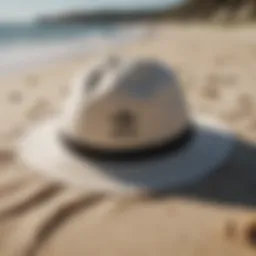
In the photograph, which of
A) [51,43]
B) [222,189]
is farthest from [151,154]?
[51,43]

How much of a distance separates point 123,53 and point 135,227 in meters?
1.18

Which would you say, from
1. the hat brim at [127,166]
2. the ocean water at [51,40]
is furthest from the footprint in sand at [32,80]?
the hat brim at [127,166]

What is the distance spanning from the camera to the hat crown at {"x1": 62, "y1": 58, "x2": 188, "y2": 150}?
1.34 metres

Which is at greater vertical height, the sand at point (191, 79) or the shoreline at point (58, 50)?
the shoreline at point (58, 50)

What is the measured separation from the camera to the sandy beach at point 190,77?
1.63 metres

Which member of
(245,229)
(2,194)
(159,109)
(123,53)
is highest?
(123,53)

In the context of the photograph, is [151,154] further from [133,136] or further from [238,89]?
[238,89]

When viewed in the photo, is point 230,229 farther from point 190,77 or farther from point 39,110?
point 190,77

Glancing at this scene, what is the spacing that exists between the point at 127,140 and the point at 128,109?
0.21 ft

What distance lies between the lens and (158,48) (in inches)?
91.0

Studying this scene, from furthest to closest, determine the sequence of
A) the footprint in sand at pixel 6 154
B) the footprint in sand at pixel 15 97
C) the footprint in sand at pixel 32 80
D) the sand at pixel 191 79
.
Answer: the footprint in sand at pixel 32 80 → the footprint in sand at pixel 15 97 → the sand at pixel 191 79 → the footprint in sand at pixel 6 154

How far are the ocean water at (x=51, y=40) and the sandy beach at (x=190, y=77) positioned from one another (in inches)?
2.7

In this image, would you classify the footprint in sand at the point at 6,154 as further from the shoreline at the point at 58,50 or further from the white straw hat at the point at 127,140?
the shoreline at the point at 58,50

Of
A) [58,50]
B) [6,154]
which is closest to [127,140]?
[6,154]
